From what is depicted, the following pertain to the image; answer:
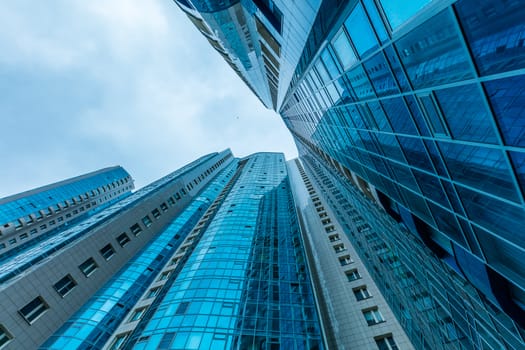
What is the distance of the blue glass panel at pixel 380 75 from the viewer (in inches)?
361

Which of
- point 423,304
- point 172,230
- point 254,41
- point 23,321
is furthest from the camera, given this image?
point 172,230

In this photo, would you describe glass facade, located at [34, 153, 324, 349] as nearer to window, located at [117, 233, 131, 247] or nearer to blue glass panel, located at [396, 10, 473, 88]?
window, located at [117, 233, 131, 247]

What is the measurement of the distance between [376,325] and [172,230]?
33.7 metres

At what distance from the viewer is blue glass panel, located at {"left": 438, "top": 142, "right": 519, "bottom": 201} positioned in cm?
599

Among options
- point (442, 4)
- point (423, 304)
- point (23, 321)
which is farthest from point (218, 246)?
point (442, 4)

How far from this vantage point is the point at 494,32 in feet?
15.6

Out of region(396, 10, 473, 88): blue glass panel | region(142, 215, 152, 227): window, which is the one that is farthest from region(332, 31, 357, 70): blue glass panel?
region(142, 215, 152, 227): window

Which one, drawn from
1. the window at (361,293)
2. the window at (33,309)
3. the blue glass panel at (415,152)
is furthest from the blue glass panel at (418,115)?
the window at (33,309)

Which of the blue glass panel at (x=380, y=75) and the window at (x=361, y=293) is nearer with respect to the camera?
the blue glass panel at (x=380, y=75)

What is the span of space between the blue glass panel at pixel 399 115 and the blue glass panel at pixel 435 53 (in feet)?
4.89

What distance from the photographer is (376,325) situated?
18.3m

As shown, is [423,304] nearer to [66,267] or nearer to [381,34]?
[381,34]

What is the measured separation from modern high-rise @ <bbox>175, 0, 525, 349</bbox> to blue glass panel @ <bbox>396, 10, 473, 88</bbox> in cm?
3

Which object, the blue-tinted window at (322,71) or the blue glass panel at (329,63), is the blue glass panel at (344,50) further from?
the blue-tinted window at (322,71)
